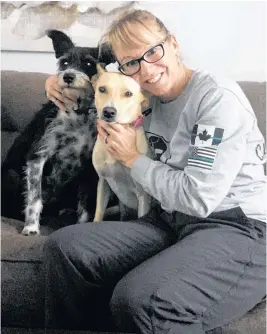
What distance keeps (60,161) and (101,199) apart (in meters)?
0.22

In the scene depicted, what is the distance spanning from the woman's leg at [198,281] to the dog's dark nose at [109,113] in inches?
14.5

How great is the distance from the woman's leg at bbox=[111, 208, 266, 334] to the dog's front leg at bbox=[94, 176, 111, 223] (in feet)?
1.33

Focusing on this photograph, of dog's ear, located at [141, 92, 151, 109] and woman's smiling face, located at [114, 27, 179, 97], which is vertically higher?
woman's smiling face, located at [114, 27, 179, 97]

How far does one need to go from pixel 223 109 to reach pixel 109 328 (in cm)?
71

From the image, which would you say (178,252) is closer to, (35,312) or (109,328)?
(109,328)

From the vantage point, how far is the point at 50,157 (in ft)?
5.86

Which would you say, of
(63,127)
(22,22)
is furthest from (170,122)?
(22,22)

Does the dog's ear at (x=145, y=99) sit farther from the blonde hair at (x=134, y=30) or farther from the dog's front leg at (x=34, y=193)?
the dog's front leg at (x=34, y=193)

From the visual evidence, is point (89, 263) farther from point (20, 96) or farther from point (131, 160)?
point (20, 96)

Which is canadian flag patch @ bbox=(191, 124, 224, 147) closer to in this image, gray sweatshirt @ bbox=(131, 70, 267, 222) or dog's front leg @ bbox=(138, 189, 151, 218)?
gray sweatshirt @ bbox=(131, 70, 267, 222)

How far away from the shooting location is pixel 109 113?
1465 mm

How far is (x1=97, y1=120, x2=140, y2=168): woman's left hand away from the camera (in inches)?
57.4

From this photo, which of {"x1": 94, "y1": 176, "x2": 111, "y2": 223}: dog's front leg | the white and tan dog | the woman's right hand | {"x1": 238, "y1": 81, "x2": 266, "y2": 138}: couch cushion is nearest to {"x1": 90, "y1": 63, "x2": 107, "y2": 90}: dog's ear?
the white and tan dog

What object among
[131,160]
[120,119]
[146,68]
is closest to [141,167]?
[131,160]
